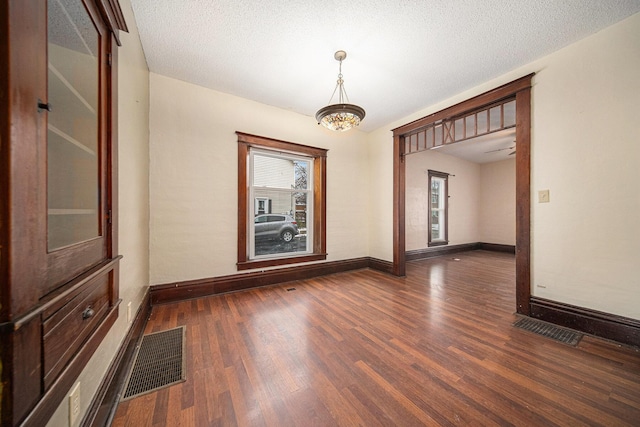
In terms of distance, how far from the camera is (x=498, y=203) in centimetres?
683

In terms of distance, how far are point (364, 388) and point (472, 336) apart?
1.27m

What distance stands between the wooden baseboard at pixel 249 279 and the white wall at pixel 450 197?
5.80 feet

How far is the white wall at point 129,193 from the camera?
1.38 m

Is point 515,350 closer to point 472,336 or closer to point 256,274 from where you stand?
point 472,336

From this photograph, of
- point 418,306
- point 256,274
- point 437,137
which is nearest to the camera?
point 418,306

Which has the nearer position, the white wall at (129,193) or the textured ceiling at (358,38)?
the white wall at (129,193)

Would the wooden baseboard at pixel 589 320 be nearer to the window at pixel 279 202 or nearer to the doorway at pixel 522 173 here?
the doorway at pixel 522 173

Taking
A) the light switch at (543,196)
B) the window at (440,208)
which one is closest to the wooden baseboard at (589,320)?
the light switch at (543,196)

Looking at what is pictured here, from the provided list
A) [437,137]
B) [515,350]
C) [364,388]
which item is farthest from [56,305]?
[437,137]

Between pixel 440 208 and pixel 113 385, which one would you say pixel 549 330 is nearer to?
pixel 113 385

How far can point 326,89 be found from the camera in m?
3.13

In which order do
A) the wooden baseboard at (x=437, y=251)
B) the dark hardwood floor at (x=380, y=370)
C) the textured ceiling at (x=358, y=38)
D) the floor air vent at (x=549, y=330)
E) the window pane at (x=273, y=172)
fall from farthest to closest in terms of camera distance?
the wooden baseboard at (x=437, y=251) → the window pane at (x=273, y=172) → the floor air vent at (x=549, y=330) → the textured ceiling at (x=358, y=38) → the dark hardwood floor at (x=380, y=370)

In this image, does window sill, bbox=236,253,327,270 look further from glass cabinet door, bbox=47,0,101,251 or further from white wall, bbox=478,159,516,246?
white wall, bbox=478,159,516,246

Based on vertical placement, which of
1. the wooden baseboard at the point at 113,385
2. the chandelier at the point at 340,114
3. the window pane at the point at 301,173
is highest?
the chandelier at the point at 340,114
